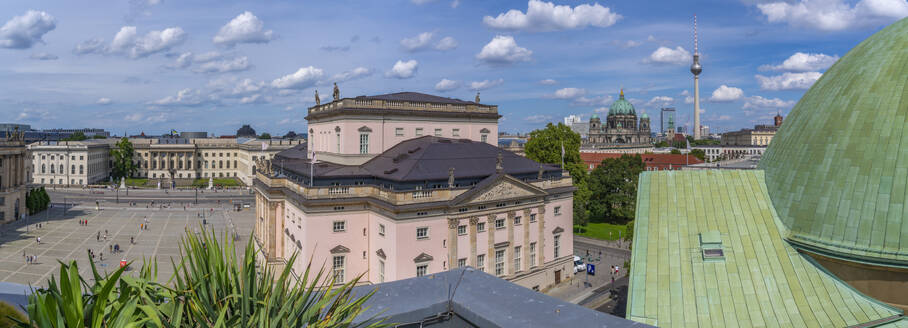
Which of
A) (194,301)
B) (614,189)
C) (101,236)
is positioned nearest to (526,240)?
(194,301)

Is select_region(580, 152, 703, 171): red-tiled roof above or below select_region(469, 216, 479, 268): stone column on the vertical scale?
above

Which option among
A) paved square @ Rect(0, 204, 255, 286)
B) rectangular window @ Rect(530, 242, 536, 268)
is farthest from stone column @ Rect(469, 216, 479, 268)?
paved square @ Rect(0, 204, 255, 286)

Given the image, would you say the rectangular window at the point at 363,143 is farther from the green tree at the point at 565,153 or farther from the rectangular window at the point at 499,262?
the green tree at the point at 565,153

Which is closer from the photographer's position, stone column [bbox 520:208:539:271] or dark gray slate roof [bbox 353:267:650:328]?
dark gray slate roof [bbox 353:267:650:328]

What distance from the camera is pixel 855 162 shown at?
18.0 m

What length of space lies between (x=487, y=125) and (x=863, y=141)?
41.9 metres

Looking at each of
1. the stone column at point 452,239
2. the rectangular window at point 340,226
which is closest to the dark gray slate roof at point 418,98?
the rectangular window at point 340,226

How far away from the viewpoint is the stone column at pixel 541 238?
4740 centimetres

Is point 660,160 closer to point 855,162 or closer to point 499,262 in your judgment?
point 499,262

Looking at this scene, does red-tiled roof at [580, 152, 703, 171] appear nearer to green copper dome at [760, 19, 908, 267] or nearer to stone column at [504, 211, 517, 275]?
stone column at [504, 211, 517, 275]

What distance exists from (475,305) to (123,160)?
609 ft

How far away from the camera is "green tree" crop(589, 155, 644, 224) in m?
80.9

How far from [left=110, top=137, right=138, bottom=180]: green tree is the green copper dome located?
185 meters

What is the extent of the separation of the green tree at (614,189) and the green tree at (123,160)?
492ft
